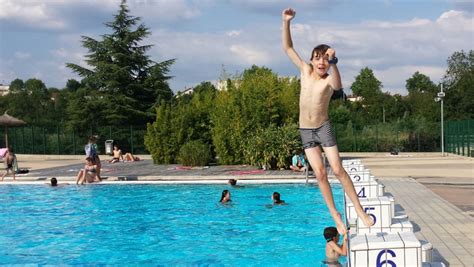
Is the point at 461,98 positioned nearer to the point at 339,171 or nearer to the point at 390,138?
the point at 390,138

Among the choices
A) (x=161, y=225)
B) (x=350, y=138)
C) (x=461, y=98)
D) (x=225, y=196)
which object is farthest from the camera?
(x=461, y=98)

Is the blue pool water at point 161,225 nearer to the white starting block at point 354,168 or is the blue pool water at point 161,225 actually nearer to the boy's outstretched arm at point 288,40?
the white starting block at point 354,168

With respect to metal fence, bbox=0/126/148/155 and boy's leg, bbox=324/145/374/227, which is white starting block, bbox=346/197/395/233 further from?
metal fence, bbox=0/126/148/155

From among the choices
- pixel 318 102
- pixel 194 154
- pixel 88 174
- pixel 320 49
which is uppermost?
pixel 320 49

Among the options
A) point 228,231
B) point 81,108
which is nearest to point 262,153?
point 228,231

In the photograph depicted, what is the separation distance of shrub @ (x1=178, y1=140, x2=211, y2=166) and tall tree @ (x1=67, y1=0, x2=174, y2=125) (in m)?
21.5

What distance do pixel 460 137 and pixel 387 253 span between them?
31.5 m

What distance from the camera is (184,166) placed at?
27.1m

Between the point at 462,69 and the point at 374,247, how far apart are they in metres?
83.1

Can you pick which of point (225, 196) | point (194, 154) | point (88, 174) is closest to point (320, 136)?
point (225, 196)

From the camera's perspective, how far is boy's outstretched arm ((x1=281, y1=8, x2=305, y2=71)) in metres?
6.00

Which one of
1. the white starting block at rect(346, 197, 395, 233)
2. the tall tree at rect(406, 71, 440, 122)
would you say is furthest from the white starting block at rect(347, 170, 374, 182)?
the tall tree at rect(406, 71, 440, 122)

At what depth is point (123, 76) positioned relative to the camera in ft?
162

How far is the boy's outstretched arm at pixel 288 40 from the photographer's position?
6000 millimetres
